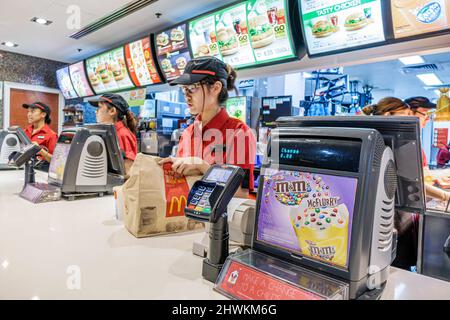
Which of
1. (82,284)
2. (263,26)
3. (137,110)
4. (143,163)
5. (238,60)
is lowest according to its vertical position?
(82,284)

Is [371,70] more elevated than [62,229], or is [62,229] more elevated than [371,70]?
[371,70]

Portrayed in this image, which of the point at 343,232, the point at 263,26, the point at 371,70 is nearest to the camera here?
the point at 343,232

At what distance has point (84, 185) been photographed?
1.96m

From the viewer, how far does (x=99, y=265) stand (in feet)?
3.25

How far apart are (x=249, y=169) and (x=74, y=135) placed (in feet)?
3.65

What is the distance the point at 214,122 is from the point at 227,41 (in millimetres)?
2167

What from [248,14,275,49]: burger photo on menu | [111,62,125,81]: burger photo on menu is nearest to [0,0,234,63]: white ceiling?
[111,62,125,81]: burger photo on menu

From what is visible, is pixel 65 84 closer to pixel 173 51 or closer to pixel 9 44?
pixel 9 44

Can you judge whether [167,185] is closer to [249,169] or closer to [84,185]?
[249,169]

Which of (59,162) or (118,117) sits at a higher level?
(118,117)

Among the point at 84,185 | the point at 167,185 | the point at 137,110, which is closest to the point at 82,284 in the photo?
the point at 167,185

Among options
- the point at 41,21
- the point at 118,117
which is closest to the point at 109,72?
the point at 41,21

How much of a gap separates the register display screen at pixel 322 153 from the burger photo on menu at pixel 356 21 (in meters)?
2.13

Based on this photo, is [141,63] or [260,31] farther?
[141,63]
